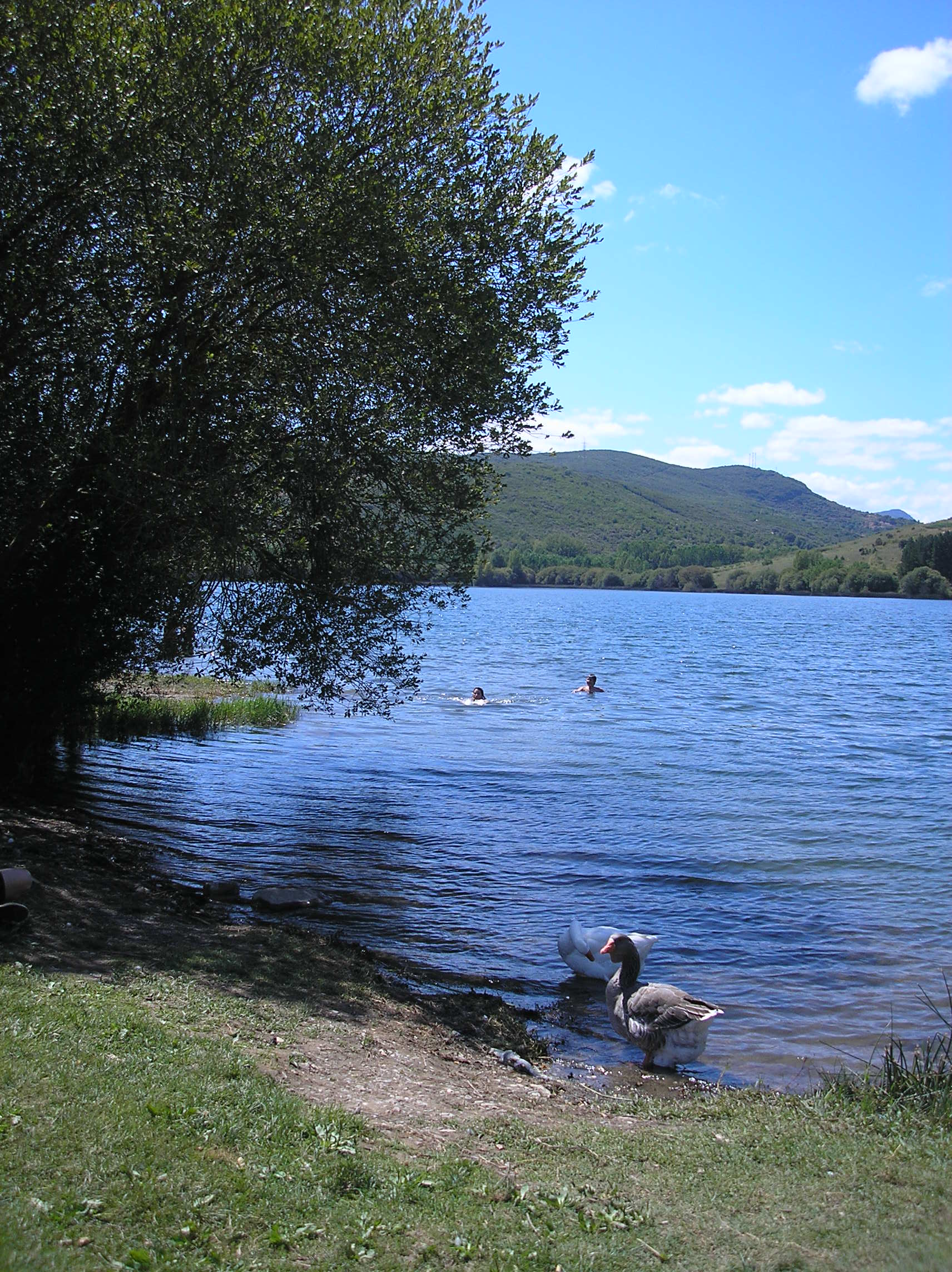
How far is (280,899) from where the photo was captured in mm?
13234

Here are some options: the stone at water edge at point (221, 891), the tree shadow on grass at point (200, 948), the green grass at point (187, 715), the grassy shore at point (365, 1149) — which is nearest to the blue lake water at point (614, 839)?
the green grass at point (187, 715)

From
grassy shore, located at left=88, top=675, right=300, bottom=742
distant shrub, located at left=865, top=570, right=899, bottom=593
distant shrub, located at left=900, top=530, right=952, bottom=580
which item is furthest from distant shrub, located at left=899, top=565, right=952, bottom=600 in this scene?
grassy shore, located at left=88, top=675, right=300, bottom=742

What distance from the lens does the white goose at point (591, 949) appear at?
38.1 ft

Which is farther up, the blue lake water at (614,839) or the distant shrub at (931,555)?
the distant shrub at (931,555)

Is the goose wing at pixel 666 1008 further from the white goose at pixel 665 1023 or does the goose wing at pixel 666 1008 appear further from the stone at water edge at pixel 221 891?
the stone at water edge at pixel 221 891

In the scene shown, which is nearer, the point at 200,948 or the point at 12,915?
the point at 12,915

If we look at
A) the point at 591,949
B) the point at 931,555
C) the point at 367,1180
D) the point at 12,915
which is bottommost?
the point at 591,949

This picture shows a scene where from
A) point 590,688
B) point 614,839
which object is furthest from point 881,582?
point 614,839

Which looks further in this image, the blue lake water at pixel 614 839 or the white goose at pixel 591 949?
the blue lake water at pixel 614 839

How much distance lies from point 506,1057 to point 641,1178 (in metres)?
3.29

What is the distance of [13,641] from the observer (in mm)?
15516

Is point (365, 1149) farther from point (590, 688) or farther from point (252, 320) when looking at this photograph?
point (590, 688)

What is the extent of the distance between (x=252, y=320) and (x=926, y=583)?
623 feet

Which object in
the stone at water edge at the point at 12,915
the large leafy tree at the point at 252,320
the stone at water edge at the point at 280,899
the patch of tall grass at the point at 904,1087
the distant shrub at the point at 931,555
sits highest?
the distant shrub at the point at 931,555
